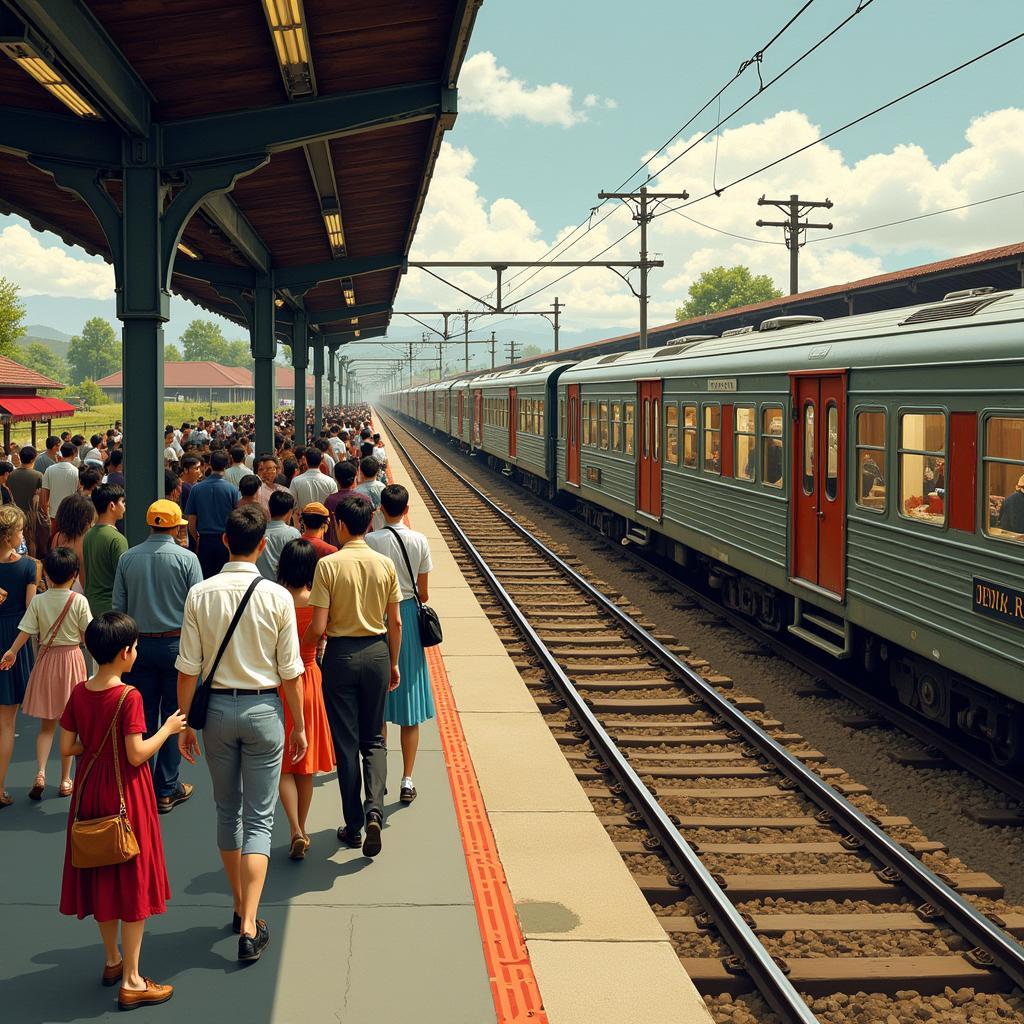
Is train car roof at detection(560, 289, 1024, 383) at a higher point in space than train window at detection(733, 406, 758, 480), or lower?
higher

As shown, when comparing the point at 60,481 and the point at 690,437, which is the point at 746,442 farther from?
the point at 60,481

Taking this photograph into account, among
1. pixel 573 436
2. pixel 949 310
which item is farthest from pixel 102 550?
pixel 573 436

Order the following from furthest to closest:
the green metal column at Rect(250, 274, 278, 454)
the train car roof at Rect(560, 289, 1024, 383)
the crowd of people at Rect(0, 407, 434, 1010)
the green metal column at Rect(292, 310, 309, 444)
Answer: the green metal column at Rect(292, 310, 309, 444), the green metal column at Rect(250, 274, 278, 454), the train car roof at Rect(560, 289, 1024, 383), the crowd of people at Rect(0, 407, 434, 1010)

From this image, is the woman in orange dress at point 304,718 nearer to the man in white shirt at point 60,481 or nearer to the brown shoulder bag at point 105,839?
the brown shoulder bag at point 105,839

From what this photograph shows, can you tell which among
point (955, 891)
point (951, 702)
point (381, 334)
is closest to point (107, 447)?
point (951, 702)

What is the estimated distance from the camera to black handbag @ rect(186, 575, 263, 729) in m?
5.35

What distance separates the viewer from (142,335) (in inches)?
431

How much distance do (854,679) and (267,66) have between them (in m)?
7.63

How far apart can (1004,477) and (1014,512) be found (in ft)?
0.84

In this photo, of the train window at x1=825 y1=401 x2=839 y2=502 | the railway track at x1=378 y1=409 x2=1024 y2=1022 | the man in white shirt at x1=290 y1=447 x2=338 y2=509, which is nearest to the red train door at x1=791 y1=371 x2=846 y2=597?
the train window at x1=825 y1=401 x2=839 y2=502

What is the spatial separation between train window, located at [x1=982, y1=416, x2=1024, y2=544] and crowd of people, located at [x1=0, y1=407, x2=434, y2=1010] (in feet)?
12.3

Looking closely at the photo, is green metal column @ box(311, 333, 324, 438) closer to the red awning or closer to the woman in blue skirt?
the red awning

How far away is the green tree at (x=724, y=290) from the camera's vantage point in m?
122

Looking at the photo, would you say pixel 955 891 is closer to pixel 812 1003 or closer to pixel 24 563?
pixel 812 1003
